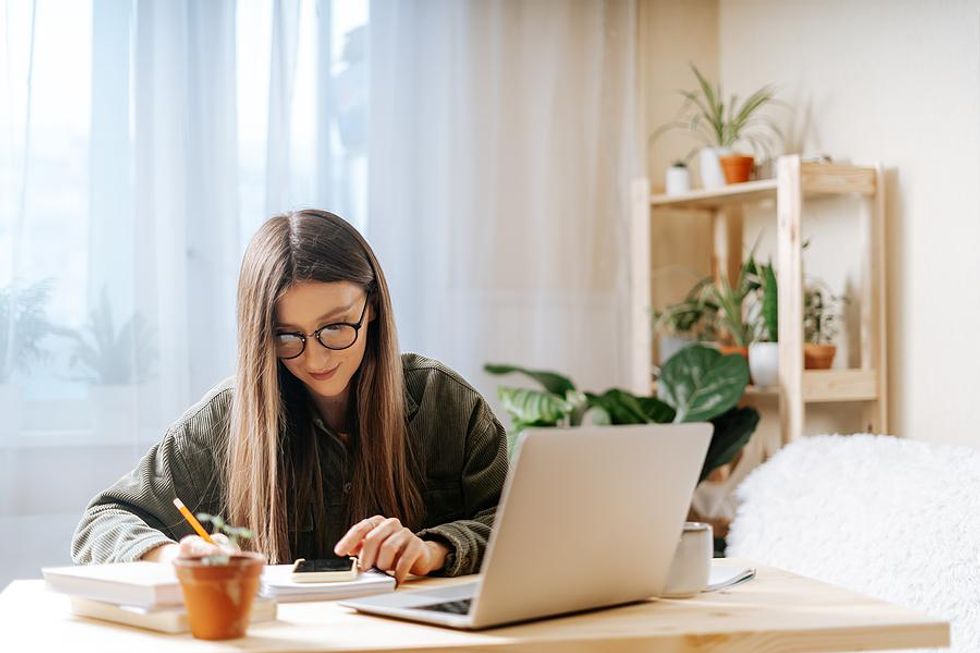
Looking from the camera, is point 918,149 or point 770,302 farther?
point 770,302

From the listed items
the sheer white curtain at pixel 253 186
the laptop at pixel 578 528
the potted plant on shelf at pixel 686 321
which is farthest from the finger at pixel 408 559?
the potted plant on shelf at pixel 686 321

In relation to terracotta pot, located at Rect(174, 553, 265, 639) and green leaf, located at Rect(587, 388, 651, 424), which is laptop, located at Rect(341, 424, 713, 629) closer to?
terracotta pot, located at Rect(174, 553, 265, 639)

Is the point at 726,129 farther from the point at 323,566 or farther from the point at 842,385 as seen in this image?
the point at 323,566

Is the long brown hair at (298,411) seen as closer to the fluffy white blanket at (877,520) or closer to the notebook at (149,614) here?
the notebook at (149,614)

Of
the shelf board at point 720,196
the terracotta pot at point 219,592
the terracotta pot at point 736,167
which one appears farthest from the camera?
the terracotta pot at point 736,167

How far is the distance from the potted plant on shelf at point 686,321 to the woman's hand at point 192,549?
200cm

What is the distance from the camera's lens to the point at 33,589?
52.6 inches

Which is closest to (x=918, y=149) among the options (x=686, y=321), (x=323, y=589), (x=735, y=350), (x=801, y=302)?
(x=801, y=302)

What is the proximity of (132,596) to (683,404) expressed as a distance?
6.82ft

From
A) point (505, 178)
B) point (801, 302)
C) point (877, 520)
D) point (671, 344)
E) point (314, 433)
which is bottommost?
point (877, 520)

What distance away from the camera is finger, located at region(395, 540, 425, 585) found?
135cm

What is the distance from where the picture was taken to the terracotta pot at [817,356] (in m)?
2.93

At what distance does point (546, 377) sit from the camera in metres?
3.14

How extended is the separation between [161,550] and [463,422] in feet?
1.72
